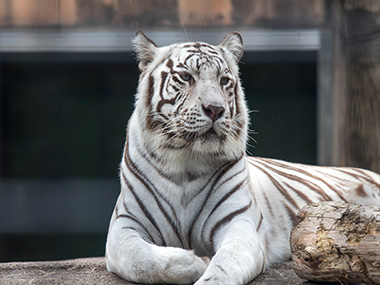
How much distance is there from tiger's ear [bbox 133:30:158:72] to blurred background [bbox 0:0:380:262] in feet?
0.36

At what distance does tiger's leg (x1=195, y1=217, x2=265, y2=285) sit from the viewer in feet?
6.19

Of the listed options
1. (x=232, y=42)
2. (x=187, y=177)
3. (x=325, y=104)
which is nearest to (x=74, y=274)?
(x=187, y=177)

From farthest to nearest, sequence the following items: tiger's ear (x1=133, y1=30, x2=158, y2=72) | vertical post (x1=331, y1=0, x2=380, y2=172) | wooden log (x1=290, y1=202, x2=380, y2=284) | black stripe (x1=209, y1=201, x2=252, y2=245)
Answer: vertical post (x1=331, y1=0, x2=380, y2=172)
tiger's ear (x1=133, y1=30, x2=158, y2=72)
black stripe (x1=209, y1=201, x2=252, y2=245)
wooden log (x1=290, y1=202, x2=380, y2=284)

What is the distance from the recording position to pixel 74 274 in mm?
2289

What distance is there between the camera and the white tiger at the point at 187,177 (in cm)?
206

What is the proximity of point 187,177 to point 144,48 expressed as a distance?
1.75 ft

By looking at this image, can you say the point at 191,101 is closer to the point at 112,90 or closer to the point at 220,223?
the point at 220,223

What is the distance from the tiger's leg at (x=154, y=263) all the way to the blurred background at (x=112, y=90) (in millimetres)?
239

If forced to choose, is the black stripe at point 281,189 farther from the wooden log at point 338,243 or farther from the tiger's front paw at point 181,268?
the tiger's front paw at point 181,268

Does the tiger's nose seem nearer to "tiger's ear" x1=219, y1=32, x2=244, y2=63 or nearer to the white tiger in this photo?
the white tiger

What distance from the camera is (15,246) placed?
11.3ft

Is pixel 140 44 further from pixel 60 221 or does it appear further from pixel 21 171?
pixel 21 171

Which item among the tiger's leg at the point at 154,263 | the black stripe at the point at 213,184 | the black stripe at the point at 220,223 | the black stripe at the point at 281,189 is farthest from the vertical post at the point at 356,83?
the tiger's leg at the point at 154,263

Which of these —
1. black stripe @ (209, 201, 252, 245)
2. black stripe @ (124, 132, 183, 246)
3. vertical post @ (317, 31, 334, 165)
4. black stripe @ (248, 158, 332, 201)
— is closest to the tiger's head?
black stripe @ (124, 132, 183, 246)
